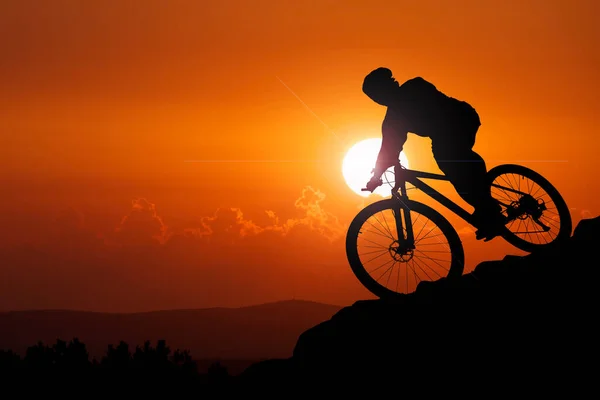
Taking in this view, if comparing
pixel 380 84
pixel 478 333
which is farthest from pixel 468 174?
pixel 478 333

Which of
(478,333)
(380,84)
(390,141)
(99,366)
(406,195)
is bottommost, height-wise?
(478,333)

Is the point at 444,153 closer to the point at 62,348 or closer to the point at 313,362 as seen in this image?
the point at 313,362

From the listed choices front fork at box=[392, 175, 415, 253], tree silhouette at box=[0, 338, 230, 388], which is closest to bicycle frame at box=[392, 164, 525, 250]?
front fork at box=[392, 175, 415, 253]

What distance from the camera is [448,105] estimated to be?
34.8 ft

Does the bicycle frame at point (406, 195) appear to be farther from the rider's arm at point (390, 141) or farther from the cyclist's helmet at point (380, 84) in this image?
the cyclist's helmet at point (380, 84)

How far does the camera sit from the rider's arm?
10664 millimetres

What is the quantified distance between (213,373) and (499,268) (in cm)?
1569

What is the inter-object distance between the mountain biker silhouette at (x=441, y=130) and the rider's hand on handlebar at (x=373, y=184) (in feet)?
0.81

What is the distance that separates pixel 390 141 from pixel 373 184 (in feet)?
2.37

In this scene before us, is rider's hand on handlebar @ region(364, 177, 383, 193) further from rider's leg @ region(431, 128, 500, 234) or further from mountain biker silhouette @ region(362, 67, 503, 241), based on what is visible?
rider's leg @ region(431, 128, 500, 234)

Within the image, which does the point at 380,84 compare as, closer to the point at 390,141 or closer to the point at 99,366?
the point at 390,141

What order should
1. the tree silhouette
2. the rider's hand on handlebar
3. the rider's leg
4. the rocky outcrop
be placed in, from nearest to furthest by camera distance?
the rocky outcrop, the rider's leg, the rider's hand on handlebar, the tree silhouette

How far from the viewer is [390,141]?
35.3 feet

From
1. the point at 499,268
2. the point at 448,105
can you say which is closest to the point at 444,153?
the point at 448,105
